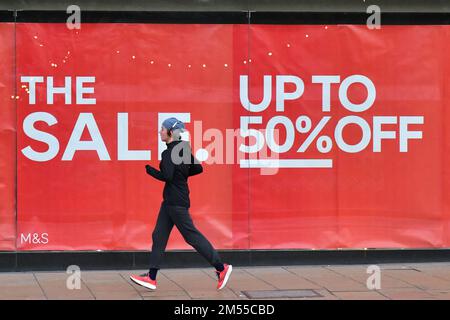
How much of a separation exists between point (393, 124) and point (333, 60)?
4.02ft

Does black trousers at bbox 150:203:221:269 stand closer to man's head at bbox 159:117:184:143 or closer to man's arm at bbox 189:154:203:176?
man's arm at bbox 189:154:203:176

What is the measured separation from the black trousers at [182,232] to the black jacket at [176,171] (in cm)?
10

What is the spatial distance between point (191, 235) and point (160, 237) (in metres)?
0.37

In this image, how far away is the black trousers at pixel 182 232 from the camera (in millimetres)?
8570

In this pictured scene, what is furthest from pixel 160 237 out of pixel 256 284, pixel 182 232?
pixel 256 284

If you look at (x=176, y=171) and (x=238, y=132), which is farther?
(x=238, y=132)

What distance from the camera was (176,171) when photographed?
8.52 meters

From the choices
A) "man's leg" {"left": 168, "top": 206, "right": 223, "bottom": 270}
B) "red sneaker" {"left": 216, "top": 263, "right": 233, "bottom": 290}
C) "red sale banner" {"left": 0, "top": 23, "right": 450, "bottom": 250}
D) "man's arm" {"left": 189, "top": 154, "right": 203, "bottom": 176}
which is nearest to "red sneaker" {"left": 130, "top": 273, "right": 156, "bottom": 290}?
"man's leg" {"left": 168, "top": 206, "right": 223, "bottom": 270}

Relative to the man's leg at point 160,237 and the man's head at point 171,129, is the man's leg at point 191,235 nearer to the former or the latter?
the man's leg at point 160,237

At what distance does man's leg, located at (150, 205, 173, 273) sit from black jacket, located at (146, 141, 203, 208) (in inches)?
6.9

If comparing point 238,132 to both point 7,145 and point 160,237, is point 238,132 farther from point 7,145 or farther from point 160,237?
point 7,145

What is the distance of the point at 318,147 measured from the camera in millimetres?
10422

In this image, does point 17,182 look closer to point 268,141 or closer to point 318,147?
point 268,141

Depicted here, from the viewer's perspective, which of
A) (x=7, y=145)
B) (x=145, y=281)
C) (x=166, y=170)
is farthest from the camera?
(x=7, y=145)
